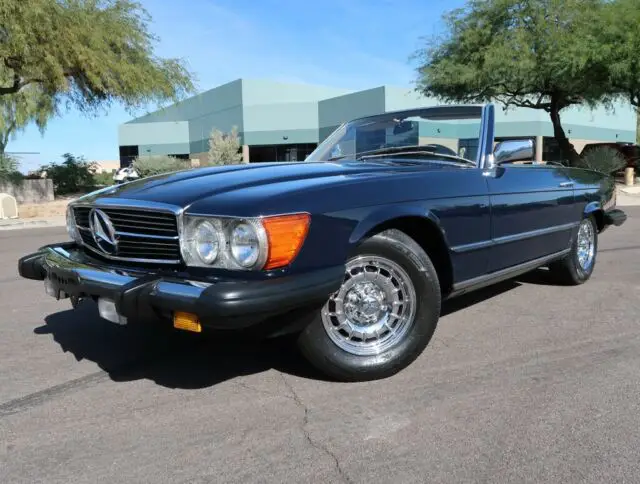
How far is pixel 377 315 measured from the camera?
11.1 ft

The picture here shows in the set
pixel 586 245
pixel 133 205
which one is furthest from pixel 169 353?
pixel 586 245

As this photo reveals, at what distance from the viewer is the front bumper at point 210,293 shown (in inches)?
105

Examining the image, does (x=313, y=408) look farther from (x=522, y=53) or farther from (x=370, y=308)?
(x=522, y=53)

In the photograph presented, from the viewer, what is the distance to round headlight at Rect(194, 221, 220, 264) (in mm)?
2881

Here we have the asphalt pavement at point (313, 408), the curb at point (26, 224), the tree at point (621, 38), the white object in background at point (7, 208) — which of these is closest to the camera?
the asphalt pavement at point (313, 408)

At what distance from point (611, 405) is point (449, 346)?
1153 mm

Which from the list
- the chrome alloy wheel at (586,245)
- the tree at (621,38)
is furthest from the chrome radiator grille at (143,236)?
the tree at (621,38)

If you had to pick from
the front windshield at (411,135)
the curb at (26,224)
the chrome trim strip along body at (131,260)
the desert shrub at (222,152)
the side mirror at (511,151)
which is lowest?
the curb at (26,224)

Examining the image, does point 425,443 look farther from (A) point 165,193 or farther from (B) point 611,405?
(A) point 165,193

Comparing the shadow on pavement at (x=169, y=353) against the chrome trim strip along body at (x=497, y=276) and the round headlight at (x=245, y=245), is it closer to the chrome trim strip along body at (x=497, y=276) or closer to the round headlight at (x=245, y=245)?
the round headlight at (x=245, y=245)

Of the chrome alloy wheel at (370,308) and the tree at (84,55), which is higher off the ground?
the tree at (84,55)

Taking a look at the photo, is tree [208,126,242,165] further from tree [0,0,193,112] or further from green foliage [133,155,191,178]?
tree [0,0,193,112]

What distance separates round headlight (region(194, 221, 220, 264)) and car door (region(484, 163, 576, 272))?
206 cm

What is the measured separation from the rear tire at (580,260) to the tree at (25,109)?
2168 centimetres
